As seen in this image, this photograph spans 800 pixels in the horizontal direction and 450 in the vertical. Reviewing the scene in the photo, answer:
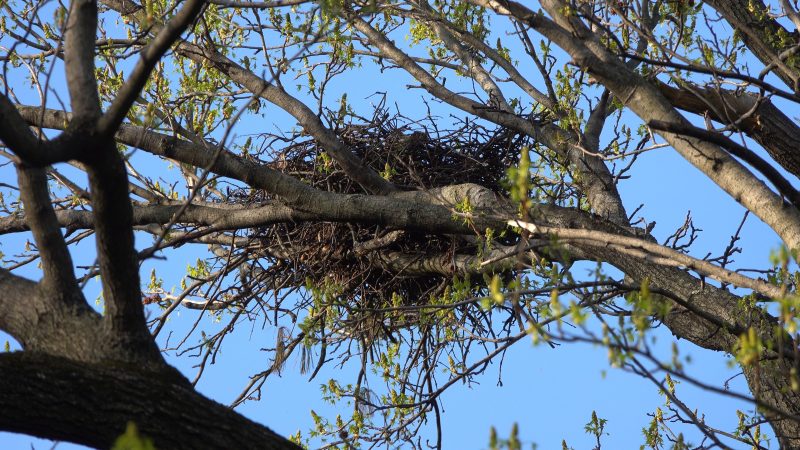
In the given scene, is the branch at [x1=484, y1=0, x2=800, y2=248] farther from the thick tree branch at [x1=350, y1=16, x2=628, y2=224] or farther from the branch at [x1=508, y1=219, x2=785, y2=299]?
A: the thick tree branch at [x1=350, y1=16, x2=628, y2=224]

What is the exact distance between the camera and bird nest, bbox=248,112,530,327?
19.9 ft

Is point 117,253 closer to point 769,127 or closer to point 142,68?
point 142,68

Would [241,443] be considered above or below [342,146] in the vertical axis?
below

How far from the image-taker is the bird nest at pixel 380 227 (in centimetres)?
608

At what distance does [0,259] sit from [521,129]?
3.74m

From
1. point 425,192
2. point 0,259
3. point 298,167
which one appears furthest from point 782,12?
point 0,259

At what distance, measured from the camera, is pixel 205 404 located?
3.01m

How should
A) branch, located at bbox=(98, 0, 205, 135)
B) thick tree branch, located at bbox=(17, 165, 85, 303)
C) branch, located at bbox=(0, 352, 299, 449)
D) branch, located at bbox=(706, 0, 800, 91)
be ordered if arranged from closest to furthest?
branch, located at bbox=(0, 352, 299, 449)
branch, located at bbox=(98, 0, 205, 135)
thick tree branch, located at bbox=(17, 165, 85, 303)
branch, located at bbox=(706, 0, 800, 91)

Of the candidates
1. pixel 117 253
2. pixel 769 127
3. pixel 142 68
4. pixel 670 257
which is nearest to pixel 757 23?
pixel 769 127

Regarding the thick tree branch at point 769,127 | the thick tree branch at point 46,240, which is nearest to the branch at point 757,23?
the thick tree branch at point 769,127

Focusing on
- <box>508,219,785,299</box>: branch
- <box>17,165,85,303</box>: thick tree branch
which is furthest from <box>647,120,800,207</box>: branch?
<box>17,165,85,303</box>: thick tree branch

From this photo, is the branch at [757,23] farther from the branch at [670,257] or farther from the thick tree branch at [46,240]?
the thick tree branch at [46,240]

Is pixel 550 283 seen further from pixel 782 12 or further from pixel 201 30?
pixel 201 30

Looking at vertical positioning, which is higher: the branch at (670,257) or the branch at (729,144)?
the branch at (729,144)
